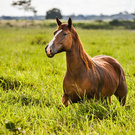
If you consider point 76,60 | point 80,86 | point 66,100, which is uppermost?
point 76,60

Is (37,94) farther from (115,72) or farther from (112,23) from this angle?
(112,23)

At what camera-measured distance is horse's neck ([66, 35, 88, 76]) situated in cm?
292

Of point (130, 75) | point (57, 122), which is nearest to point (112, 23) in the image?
point (130, 75)

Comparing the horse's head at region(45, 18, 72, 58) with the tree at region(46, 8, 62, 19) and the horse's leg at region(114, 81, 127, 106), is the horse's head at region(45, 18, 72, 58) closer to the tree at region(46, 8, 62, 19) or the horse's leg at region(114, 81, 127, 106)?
the horse's leg at region(114, 81, 127, 106)

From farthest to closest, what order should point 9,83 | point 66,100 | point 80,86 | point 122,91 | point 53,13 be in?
point 53,13
point 9,83
point 122,91
point 66,100
point 80,86

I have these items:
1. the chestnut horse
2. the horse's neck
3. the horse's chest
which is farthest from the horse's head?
the horse's chest

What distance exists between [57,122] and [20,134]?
1.56 feet

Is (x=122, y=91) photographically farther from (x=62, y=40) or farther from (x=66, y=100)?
(x=62, y=40)

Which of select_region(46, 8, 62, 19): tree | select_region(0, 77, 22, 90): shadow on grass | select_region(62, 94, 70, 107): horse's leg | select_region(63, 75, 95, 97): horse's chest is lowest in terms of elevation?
select_region(0, 77, 22, 90): shadow on grass

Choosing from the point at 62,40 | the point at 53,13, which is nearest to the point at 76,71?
the point at 62,40

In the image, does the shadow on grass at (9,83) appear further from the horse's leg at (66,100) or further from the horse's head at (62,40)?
the horse's head at (62,40)

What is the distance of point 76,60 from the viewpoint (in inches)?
115

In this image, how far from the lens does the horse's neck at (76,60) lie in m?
2.92

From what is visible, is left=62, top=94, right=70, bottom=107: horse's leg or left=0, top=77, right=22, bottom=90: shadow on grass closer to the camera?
left=62, top=94, right=70, bottom=107: horse's leg
